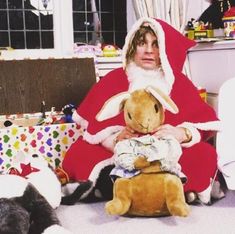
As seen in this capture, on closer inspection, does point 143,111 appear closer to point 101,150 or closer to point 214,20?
point 101,150

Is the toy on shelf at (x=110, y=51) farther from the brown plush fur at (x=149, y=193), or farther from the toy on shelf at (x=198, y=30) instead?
the brown plush fur at (x=149, y=193)

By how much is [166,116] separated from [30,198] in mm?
681

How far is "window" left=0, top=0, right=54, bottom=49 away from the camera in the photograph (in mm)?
3016

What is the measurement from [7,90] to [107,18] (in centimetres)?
110

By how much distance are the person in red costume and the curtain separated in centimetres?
94

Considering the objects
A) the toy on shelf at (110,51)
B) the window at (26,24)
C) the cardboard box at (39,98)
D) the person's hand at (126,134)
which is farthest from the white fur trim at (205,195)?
the window at (26,24)

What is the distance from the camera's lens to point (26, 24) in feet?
10.1

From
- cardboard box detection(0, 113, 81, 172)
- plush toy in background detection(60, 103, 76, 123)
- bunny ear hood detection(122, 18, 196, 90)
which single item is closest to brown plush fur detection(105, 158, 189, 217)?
bunny ear hood detection(122, 18, 196, 90)

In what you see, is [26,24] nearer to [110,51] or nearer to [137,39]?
[110,51]

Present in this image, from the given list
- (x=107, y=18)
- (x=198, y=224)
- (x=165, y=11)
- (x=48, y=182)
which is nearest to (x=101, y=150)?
(x=48, y=182)

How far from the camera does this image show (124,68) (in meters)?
2.02

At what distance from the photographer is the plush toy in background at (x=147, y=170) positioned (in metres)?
1.64

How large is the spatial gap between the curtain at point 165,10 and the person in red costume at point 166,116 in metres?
0.94

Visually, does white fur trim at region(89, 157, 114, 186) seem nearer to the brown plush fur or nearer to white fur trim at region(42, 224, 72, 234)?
the brown plush fur
